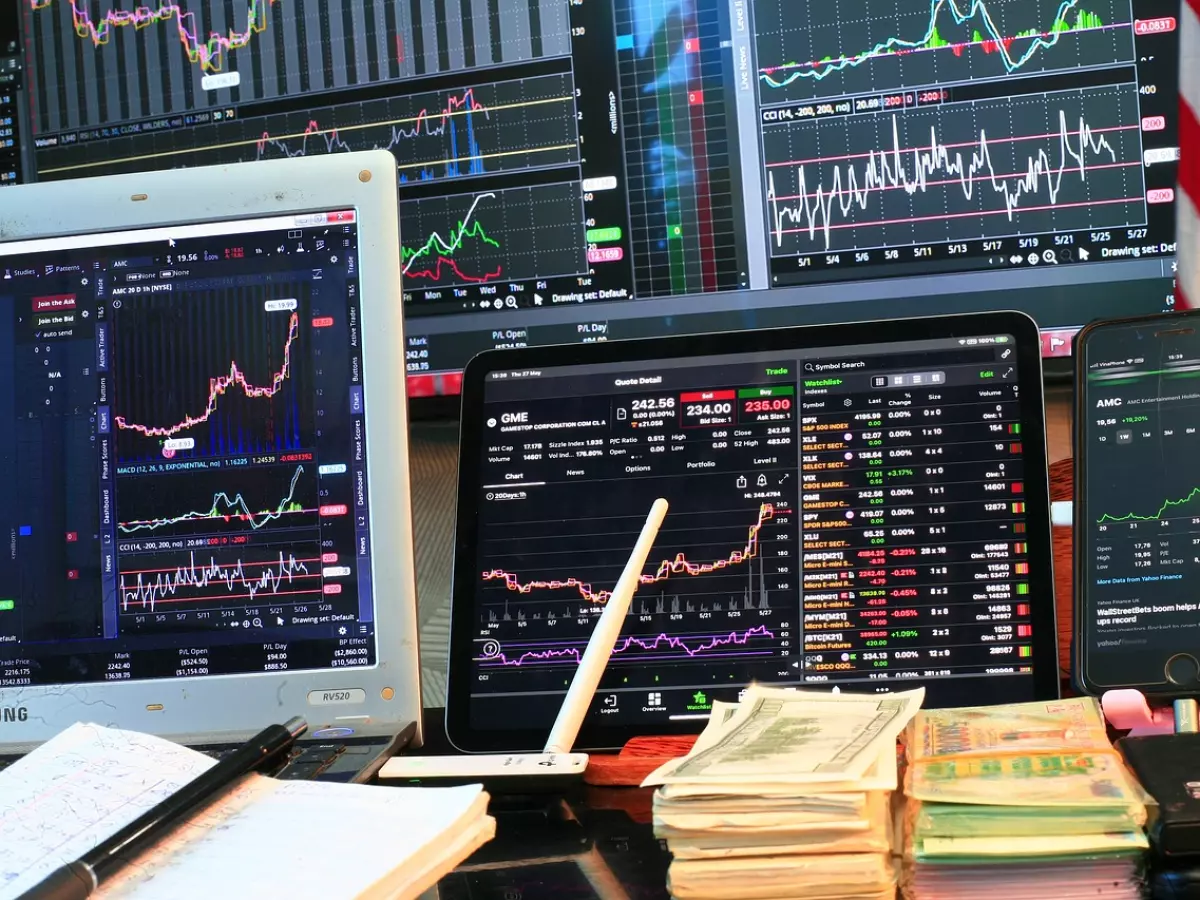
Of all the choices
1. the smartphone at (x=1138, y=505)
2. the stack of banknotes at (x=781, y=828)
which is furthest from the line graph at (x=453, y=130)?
the stack of banknotes at (x=781, y=828)

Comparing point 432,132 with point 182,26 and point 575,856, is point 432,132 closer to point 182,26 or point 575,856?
point 182,26

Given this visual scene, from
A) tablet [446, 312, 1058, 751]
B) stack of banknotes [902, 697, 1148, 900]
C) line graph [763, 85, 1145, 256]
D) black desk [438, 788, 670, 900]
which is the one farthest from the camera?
line graph [763, 85, 1145, 256]

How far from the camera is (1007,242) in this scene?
128cm

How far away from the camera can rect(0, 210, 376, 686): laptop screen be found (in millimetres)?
951

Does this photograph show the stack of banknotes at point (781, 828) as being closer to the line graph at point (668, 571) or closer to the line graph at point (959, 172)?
the line graph at point (668, 571)

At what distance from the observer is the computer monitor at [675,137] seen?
4.17 feet

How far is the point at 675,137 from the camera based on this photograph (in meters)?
1.37

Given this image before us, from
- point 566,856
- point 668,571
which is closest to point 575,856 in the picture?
point 566,856

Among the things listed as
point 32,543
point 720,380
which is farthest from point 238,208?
point 720,380

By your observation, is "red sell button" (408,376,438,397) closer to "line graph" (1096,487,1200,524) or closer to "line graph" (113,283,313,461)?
"line graph" (113,283,313,461)

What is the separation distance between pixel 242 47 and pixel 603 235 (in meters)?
0.52

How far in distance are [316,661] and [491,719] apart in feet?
0.49

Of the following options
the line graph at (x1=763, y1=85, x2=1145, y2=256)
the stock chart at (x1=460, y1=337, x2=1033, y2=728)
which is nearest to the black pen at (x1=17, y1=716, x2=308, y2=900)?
the stock chart at (x1=460, y1=337, x2=1033, y2=728)

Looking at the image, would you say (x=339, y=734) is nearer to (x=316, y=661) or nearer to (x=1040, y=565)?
(x=316, y=661)
